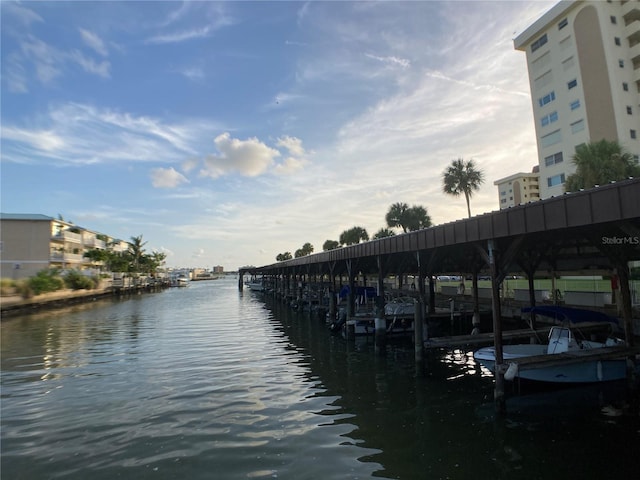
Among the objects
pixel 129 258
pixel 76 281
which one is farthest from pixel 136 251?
pixel 76 281

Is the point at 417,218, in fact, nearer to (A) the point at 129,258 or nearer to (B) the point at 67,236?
(B) the point at 67,236

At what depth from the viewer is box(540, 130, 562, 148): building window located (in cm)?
4789

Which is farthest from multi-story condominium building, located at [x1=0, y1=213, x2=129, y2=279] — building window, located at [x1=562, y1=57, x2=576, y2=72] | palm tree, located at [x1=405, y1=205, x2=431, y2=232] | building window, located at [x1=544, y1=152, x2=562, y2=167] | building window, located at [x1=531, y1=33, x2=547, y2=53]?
building window, located at [x1=562, y1=57, x2=576, y2=72]

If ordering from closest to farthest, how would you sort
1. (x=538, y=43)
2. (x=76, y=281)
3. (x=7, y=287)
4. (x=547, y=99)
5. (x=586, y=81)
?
(x=7, y=287)
(x=586, y=81)
(x=547, y=99)
(x=538, y=43)
(x=76, y=281)

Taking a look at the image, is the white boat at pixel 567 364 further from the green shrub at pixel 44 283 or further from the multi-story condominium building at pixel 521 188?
the multi-story condominium building at pixel 521 188

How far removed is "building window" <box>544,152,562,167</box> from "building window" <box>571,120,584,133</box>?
315 cm

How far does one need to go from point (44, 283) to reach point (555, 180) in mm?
66305

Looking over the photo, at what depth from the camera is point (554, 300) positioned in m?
22.8

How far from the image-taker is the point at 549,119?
49.3 m

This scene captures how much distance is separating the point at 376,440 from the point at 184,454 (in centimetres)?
429

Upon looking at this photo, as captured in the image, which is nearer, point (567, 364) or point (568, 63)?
point (567, 364)

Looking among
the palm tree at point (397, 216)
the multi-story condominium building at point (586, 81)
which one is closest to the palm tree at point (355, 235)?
the palm tree at point (397, 216)

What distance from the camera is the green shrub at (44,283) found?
4440cm

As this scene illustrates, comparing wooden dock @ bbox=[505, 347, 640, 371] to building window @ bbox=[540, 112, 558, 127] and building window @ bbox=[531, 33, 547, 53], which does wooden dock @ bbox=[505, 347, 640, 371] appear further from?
building window @ bbox=[531, 33, 547, 53]
